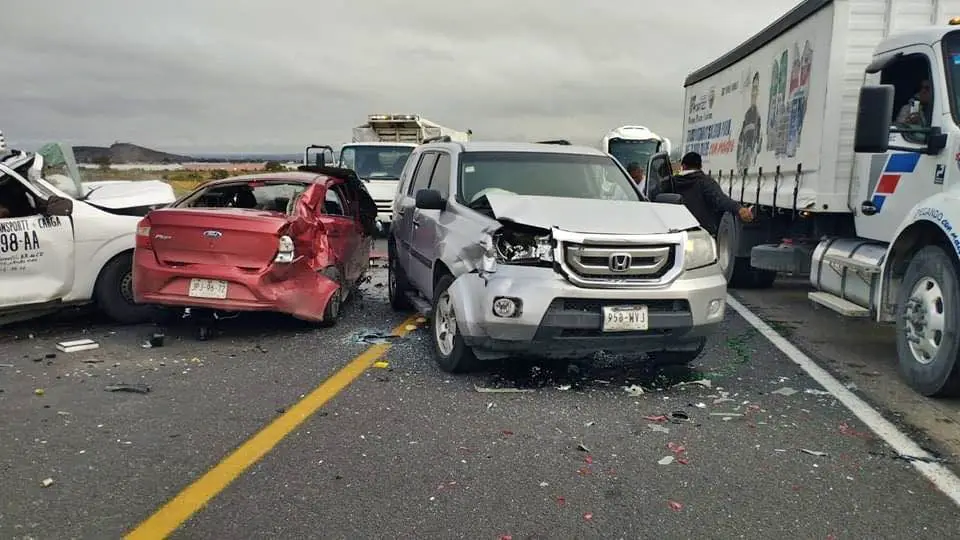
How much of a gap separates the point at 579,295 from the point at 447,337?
122cm

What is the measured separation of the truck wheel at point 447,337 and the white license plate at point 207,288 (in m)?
1.90

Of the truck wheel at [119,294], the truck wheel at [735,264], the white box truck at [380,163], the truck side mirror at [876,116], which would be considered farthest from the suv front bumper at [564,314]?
the white box truck at [380,163]

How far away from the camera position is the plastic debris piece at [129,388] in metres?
5.34

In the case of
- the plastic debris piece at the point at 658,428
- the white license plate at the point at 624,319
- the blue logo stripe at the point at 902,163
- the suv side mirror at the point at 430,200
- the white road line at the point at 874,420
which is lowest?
the plastic debris piece at the point at 658,428

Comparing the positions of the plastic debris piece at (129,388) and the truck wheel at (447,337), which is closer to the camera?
the plastic debris piece at (129,388)

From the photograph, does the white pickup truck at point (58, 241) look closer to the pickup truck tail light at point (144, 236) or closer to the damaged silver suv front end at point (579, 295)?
the pickup truck tail light at point (144, 236)

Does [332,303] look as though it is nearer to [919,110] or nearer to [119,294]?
[119,294]

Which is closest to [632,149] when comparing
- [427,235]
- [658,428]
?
[427,235]

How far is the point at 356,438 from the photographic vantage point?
4.42 meters

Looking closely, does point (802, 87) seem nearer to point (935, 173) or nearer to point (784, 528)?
point (935, 173)

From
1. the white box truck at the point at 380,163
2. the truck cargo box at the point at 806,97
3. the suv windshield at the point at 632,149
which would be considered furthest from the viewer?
the suv windshield at the point at 632,149

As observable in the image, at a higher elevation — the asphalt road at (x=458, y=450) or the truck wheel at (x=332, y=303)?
the truck wheel at (x=332, y=303)

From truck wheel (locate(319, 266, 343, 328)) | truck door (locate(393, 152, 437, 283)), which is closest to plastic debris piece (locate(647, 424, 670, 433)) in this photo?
truck door (locate(393, 152, 437, 283))

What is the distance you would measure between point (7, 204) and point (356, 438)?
15.8 feet
